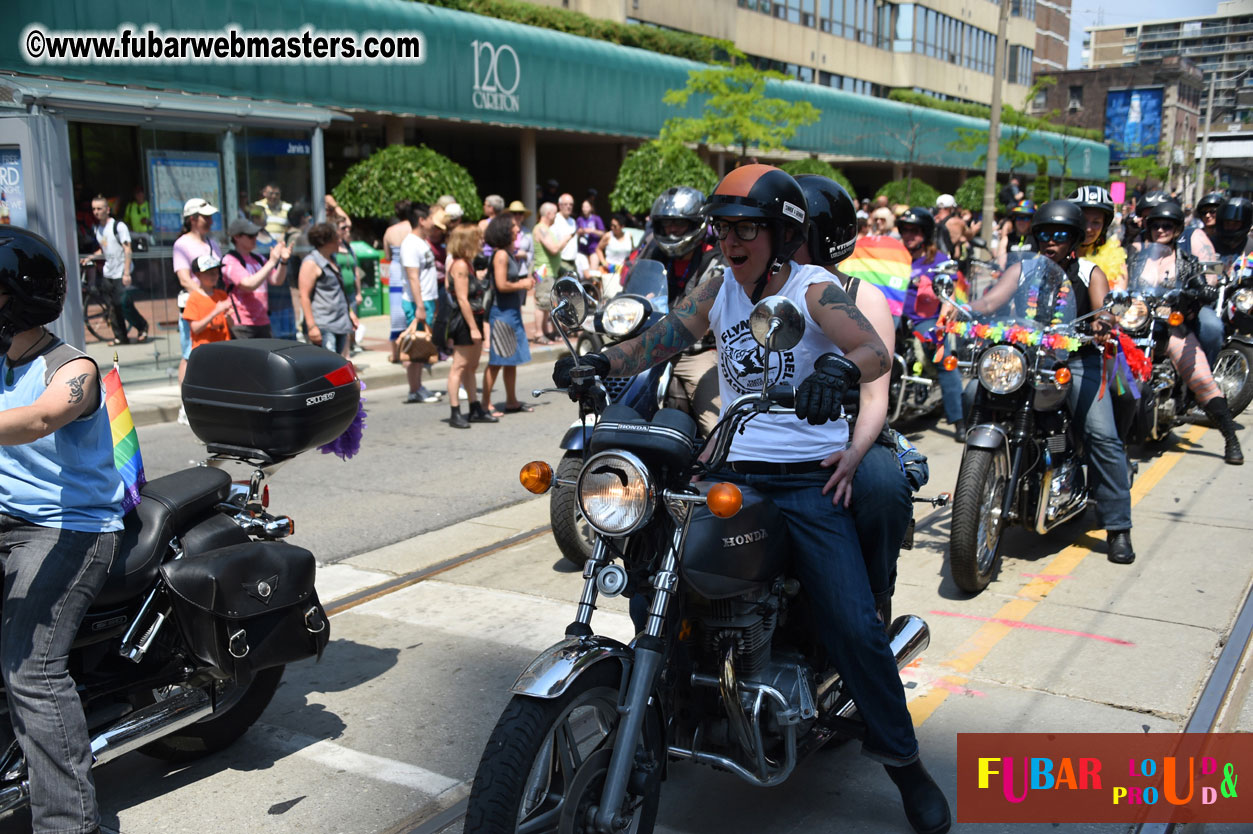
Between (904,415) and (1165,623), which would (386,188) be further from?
(1165,623)

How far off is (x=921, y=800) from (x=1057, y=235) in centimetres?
364

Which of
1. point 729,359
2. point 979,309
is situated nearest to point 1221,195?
point 979,309

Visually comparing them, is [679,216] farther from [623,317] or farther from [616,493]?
[616,493]

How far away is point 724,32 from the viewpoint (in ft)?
122

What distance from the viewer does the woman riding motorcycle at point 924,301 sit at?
9.65m

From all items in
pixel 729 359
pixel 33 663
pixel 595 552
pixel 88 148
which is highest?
pixel 88 148

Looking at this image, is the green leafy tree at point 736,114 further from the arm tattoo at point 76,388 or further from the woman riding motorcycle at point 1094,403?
the arm tattoo at point 76,388

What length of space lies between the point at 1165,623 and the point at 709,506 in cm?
339

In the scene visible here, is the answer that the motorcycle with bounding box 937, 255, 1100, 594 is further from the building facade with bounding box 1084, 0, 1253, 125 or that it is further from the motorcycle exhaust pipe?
the building facade with bounding box 1084, 0, 1253, 125

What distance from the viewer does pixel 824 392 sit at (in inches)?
105

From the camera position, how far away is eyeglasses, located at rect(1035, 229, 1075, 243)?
19.7 ft

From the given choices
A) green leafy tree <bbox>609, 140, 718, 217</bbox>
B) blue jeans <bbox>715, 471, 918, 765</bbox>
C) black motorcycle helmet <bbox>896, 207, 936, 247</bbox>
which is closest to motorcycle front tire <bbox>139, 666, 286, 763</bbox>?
blue jeans <bbox>715, 471, 918, 765</bbox>

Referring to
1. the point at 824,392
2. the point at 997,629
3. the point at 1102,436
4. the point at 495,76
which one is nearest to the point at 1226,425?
the point at 1102,436

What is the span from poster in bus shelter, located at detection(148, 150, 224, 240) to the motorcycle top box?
9513 mm
